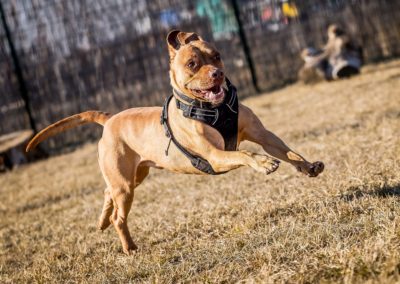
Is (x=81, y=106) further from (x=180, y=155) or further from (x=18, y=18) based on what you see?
(x=180, y=155)

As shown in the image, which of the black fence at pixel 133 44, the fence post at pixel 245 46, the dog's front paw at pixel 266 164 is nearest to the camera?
the dog's front paw at pixel 266 164

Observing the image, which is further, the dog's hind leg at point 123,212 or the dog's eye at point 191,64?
the dog's hind leg at point 123,212

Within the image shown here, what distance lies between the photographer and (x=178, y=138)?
337cm

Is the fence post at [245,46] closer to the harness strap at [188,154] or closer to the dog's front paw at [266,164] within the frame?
the harness strap at [188,154]

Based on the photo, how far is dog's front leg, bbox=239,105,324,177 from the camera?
3.14 meters

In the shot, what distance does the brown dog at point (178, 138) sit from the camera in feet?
10.1

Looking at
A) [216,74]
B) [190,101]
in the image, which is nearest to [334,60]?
[190,101]

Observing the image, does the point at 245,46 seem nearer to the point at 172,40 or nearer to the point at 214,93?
the point at 172,40

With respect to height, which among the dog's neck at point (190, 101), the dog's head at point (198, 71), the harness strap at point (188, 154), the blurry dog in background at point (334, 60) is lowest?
the blurry dog in background at point (334, 60)

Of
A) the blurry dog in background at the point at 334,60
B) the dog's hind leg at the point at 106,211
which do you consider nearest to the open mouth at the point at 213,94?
the dog's hind leg at the point at 106,211

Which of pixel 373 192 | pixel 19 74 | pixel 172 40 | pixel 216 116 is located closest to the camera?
pixel 216 116

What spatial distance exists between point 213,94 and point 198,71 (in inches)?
6.7

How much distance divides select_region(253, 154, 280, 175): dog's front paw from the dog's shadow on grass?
0.85 m

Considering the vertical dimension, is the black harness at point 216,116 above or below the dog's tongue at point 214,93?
below
